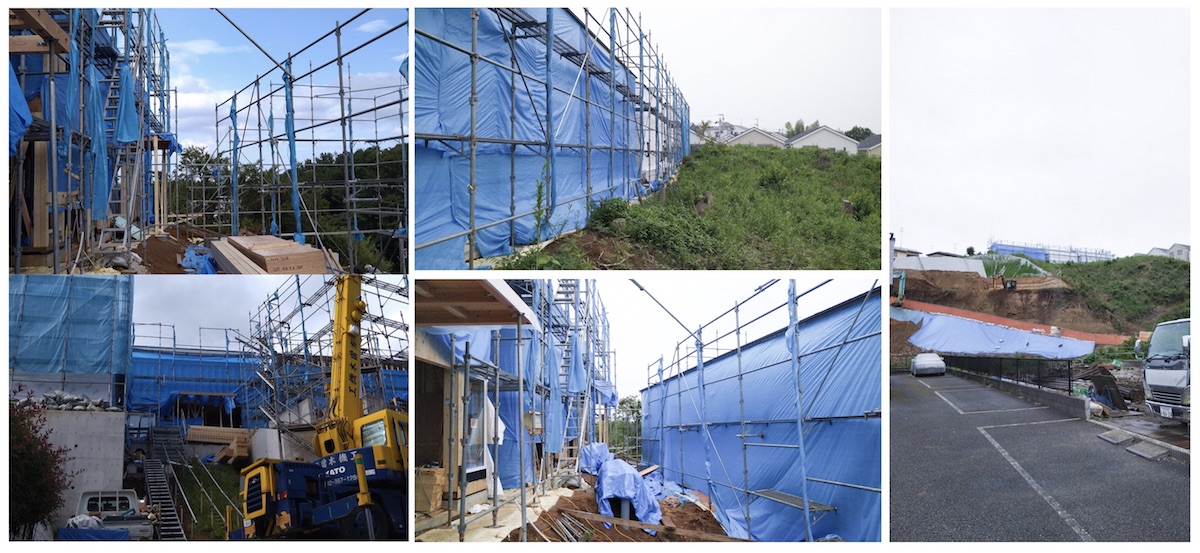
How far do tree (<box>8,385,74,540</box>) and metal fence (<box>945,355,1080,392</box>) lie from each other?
7415 millimetres

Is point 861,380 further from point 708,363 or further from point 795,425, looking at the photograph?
point 708,363

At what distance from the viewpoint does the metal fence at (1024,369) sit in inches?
254

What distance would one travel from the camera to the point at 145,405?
20.4ft

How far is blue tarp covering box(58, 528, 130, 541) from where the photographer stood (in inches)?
174

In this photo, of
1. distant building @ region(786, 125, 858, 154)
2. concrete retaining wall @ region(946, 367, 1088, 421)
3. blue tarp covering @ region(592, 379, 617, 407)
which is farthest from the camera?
distant building @ region(786, 125, 858, 154)

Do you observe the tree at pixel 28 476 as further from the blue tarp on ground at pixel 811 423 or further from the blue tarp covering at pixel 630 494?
the blue tarp on ground at pixel 811 423

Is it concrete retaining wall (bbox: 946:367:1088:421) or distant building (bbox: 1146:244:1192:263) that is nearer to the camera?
distant building (bbox: 1146:244:1192:263)

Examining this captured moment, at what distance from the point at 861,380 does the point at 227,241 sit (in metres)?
5.72

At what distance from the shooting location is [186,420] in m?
6.72

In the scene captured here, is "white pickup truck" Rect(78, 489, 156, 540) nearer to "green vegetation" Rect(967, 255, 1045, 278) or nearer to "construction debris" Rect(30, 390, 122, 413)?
"construction debris" Rect(30, 390, 122, 413)

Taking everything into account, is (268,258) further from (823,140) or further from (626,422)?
(823,140)

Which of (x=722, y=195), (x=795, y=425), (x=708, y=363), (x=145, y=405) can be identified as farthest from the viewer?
(x=722, y=195)

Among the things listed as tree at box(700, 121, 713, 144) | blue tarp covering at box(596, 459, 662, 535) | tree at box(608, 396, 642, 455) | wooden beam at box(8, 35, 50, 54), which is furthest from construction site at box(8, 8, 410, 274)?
tree at box(700, 121, 713, 144)
